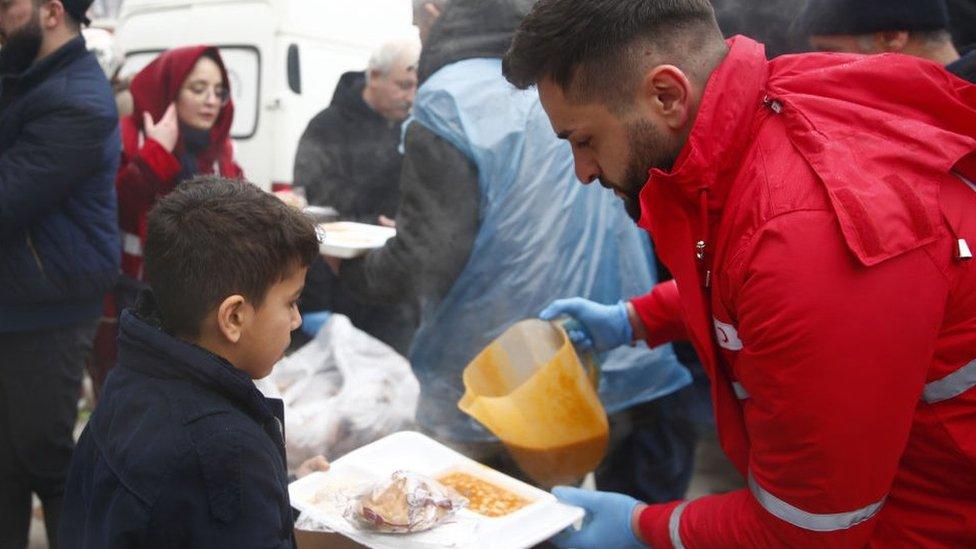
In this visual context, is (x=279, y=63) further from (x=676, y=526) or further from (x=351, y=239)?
(x=676, y=526)

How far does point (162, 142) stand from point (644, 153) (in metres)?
2.47

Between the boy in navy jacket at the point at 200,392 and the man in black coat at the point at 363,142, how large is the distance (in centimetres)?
187

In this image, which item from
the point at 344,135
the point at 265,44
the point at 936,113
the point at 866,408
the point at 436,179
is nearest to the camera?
the point at 866,408

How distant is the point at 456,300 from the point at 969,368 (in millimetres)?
1311

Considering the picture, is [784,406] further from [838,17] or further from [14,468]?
[14,468]

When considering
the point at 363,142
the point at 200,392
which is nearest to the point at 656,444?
the point at 200,392

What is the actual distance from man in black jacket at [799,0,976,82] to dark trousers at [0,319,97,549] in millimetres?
2275

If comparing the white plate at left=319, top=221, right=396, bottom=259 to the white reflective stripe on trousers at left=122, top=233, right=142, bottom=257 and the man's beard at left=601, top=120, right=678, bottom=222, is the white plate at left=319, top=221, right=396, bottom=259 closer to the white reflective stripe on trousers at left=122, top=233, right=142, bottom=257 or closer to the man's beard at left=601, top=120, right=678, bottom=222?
the white reflective stripe on trousers at left=122, top=233, right=142, bottom=257

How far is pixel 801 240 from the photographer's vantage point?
1.09m

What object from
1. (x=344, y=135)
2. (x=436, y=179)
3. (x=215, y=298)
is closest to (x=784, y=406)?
(x=215, y=298)

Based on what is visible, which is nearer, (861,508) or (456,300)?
(861,508)

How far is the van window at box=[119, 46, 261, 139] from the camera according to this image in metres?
4.23

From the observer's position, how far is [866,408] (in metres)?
1.10

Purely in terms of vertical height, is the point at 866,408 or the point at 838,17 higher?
the point at 838,17
